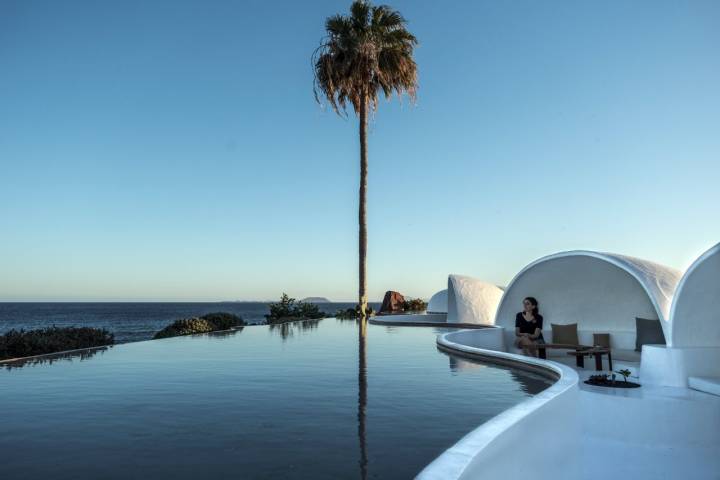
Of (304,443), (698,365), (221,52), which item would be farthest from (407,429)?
(221,52)

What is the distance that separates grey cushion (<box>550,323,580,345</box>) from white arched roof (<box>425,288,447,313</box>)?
20238 mm

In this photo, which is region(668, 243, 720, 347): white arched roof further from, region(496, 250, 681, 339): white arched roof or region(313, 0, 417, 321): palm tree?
region(313, 0, 417, 321): palm tree

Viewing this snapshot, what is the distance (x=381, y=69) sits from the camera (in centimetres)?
2442

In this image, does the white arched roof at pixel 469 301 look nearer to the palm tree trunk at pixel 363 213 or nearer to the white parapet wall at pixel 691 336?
the palm tree trunk at pixel 363 213

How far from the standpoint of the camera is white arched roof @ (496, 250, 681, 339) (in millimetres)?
14117

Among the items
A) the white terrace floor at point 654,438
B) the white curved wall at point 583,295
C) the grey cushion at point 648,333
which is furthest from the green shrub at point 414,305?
the white terrace floor at point 654,438

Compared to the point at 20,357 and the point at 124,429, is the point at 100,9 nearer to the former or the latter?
the point at 20,357

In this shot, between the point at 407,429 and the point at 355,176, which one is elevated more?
the point at 355,176

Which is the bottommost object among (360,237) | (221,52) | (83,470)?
(83,470)

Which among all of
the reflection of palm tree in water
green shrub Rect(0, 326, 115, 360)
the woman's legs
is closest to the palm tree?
the woman's legs

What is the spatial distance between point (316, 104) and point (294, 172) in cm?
364

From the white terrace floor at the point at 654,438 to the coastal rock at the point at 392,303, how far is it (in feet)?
89.6

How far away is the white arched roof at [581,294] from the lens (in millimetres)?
14117

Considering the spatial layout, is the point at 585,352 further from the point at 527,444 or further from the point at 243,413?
the point at 243,413
